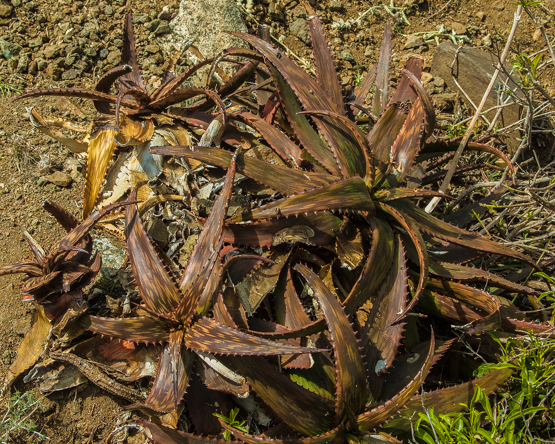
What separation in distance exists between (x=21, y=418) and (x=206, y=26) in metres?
2.40

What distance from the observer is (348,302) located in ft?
5.07

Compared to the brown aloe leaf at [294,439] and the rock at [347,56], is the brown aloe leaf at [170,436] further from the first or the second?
the rock at [347,56]

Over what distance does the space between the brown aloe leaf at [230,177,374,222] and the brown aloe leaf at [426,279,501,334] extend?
0.50 m

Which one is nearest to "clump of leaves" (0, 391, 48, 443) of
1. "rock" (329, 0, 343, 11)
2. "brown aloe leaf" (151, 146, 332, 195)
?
"brown aloe leaf" (151, 146, 332, 195)

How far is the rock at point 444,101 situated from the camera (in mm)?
2826

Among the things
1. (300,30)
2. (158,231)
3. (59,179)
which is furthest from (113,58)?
(158,231)

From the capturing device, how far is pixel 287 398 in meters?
1.44

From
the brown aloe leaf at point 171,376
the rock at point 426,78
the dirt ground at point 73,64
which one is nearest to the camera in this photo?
the brown aloe leaf at point 171,376

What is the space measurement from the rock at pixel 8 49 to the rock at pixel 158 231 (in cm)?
157

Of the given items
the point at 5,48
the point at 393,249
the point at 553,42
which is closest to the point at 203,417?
the point at 393,249

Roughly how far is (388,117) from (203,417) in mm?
1489

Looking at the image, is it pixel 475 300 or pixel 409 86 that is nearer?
pixel 475 300

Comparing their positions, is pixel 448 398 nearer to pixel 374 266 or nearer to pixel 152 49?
pixel 374 266

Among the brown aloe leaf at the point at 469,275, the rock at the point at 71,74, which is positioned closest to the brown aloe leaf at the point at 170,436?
the brown aloe leaf at the point at 469,275
